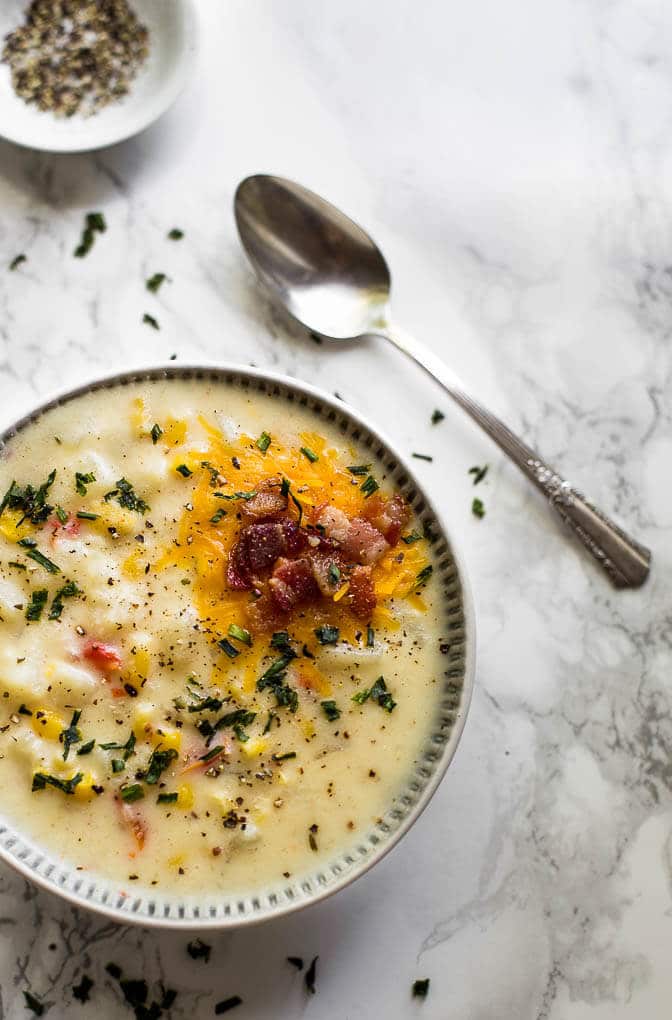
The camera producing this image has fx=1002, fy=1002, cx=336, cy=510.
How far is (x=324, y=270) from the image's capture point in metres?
3.24

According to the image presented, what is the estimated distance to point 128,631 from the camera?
2.71 meters

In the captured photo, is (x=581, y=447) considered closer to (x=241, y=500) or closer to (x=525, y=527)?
(x=525, y=527)

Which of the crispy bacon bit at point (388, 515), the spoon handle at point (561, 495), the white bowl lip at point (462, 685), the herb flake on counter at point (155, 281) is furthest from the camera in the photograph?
the herb flake on counter at point (155, 281)

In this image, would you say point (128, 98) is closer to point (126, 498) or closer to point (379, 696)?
point (126, 498)

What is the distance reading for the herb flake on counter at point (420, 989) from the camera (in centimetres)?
303

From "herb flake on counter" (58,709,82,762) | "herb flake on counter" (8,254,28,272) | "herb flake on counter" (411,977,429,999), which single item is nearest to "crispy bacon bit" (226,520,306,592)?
"herb flake on counter" (58,709,82,762)

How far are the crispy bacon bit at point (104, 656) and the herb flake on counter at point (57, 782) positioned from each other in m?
0.29

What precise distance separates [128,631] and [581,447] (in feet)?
5.14

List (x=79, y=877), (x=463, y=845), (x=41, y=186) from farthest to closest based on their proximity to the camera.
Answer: (x=41, y=186) → (x=463, y=845) → (x=79, y=877)

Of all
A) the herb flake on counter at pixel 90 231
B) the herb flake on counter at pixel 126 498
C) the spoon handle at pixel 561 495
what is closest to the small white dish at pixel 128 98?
the herb flake on counter at pixel 90 231

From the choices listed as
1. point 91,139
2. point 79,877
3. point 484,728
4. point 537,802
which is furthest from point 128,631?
point 91,139

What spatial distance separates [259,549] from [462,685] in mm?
659

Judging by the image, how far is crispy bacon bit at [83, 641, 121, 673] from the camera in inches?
106

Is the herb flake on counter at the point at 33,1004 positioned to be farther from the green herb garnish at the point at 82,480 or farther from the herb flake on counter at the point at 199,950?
the green herb garnish at the point at 82,480
